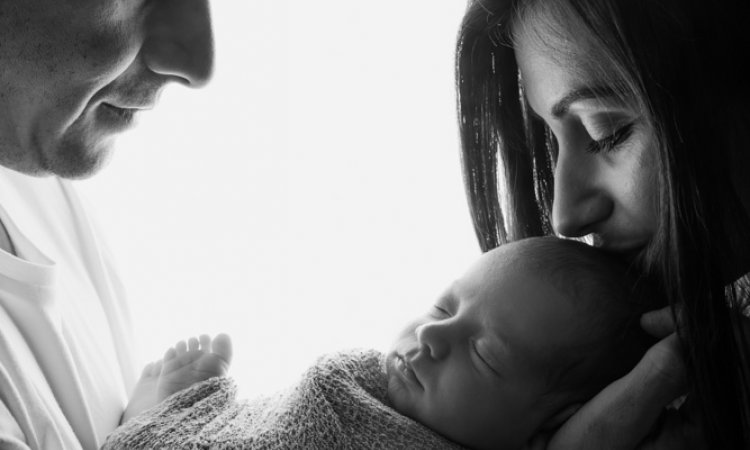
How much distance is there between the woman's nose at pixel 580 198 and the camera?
3.68 feet

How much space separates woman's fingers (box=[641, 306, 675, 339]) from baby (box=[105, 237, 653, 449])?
1.5 inches

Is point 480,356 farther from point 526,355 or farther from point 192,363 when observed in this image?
point 192,363

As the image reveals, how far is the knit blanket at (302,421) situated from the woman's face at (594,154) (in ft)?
1.23

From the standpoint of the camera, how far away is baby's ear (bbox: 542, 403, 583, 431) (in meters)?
1.12

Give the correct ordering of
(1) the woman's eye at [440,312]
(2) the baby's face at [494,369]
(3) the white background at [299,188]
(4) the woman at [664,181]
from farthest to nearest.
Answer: (3) the white background at [299,188] < (1) the woman's eye at [440,312] < (2) the baby's face at [494,369] < (4) the woman at [664,181]

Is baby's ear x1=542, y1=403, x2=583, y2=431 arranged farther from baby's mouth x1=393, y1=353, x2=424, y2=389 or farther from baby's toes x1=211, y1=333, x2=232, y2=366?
baby's toes x1=211, y1=333, x2=232, y2=366

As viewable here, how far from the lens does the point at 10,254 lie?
1107 mm

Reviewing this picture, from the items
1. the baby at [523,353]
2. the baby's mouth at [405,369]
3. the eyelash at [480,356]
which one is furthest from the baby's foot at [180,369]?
the eyelash at [480,356]

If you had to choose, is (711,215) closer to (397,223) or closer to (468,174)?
(468,174)

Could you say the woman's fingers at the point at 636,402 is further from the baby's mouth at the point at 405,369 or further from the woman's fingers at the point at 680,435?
the baby's mouth at the point at 405,369

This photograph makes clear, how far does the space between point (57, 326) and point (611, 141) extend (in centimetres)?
84

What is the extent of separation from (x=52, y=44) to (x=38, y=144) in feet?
0.52

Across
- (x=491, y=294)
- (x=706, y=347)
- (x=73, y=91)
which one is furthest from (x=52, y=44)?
(x=706, y=347)

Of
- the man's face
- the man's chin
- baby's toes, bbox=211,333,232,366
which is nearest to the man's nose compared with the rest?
the man's face
